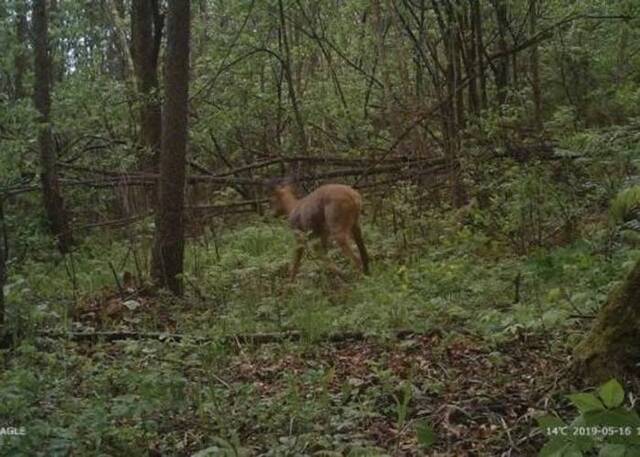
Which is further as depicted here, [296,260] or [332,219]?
[332,219]

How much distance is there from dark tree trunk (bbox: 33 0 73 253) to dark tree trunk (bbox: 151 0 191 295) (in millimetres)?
2864

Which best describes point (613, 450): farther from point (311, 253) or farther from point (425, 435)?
point (311, 253)

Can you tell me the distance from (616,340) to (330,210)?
7277mm

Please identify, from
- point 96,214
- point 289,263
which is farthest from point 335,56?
point 289,263

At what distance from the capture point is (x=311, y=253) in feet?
35.9

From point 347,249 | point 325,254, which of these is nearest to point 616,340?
point 347,249

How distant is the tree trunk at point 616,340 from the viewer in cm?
428

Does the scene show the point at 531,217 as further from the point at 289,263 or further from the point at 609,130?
the point at 289,263

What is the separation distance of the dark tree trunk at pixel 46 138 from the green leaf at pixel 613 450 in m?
10.1

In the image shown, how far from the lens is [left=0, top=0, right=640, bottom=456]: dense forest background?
493 cm

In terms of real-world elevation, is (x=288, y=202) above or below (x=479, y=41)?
below

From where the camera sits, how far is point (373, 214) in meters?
13.5

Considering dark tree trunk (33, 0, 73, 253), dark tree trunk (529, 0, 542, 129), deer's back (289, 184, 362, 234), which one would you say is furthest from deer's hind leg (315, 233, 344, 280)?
dark tree trunk (529, 0, 542, 129)

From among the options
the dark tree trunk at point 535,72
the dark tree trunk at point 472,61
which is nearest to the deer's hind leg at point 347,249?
the dark tree trunk at point 472,61
